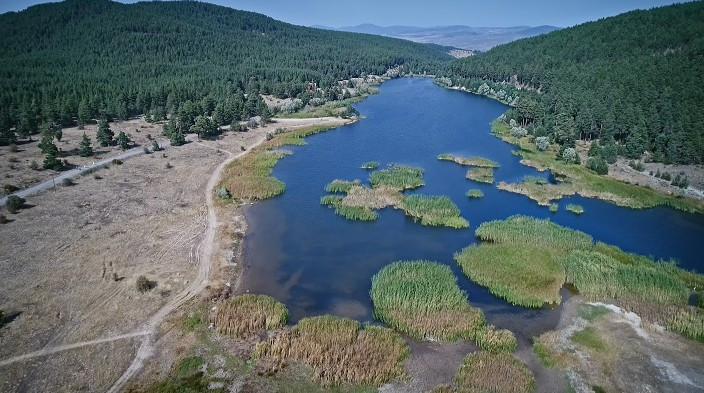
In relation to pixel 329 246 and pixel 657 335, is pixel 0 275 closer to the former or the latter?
pixel 329 246

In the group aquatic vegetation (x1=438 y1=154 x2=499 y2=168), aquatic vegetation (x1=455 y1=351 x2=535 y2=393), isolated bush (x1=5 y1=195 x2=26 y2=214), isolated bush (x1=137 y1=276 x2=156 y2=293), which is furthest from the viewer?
aquatic vegetation (x1=438 y1=154 x2=499 y2=168)

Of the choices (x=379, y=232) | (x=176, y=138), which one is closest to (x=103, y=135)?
(x=176, y=138)

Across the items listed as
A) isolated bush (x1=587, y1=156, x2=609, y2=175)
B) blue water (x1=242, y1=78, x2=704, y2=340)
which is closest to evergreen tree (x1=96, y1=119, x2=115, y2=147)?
blue water (x1=242, y1=78, x2=704, y2=340)

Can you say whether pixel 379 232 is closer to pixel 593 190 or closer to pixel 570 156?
pixel 593 190

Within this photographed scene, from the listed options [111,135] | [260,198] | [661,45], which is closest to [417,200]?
[260,198]

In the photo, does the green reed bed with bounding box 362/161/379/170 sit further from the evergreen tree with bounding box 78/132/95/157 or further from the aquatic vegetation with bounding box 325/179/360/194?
the evergreen tree with bounding box 78/132/95/157

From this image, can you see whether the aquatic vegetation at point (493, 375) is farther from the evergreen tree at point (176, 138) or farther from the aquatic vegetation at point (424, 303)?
the evergreen tree at point (176, 138)

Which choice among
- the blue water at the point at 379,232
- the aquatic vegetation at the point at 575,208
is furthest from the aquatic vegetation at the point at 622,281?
the aquatic vegetation at the point at 575,208

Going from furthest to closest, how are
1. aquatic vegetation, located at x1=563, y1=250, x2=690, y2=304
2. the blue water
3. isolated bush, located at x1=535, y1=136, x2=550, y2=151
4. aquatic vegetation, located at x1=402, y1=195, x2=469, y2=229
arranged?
isolated bush, located at x1=535, y1=136, x2=550, y2=151
aquatic vegetation, located at x1=402, y1=195, x2=469, y2=229
the blue water
aquatic vegetation, located at x1=563, y1=250, x2=690, y2=304
